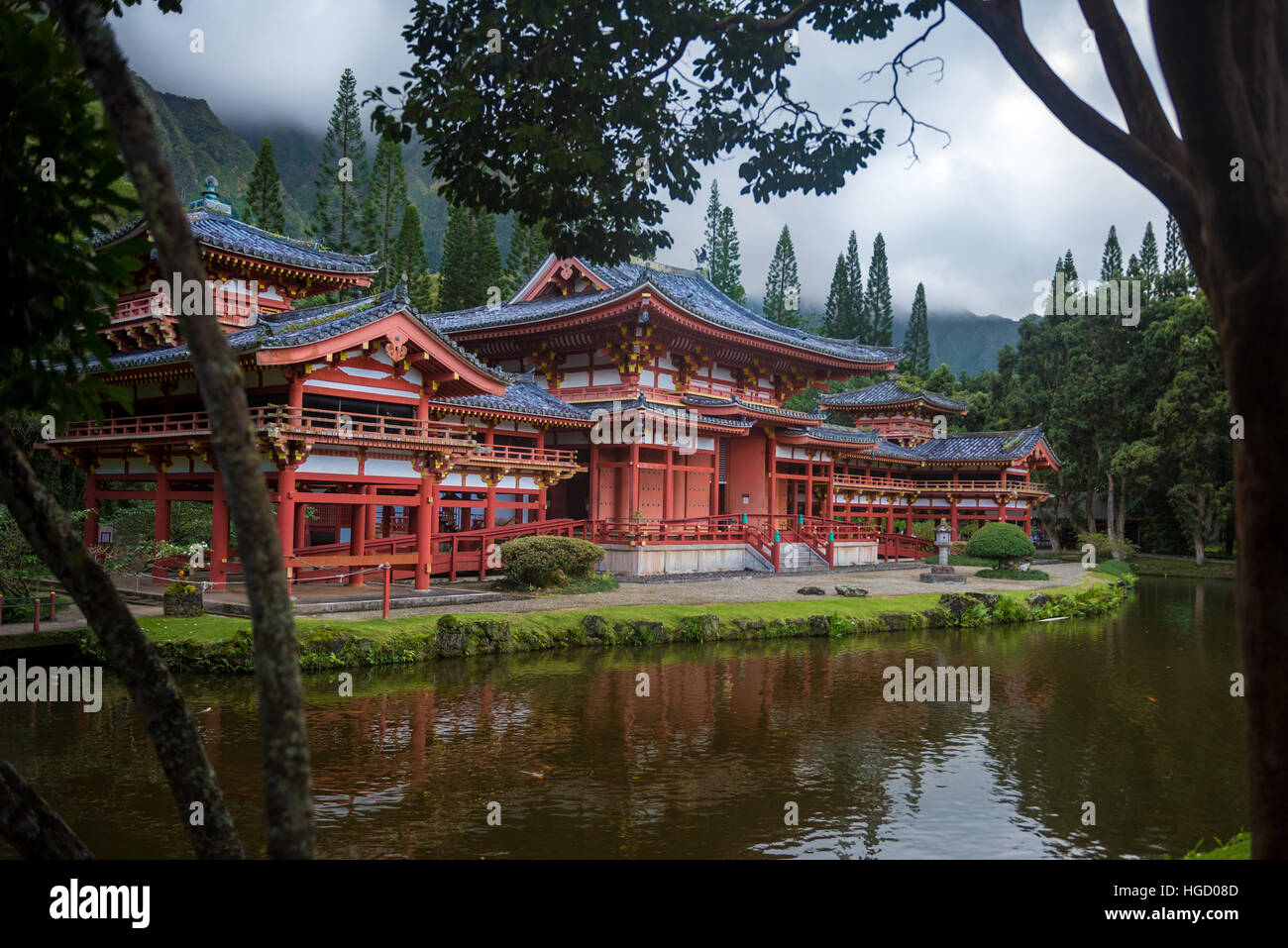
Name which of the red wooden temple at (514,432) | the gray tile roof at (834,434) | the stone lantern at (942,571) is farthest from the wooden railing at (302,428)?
the stone lantern at (942,571)

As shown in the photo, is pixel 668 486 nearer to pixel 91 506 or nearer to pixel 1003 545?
pixel 1003 545

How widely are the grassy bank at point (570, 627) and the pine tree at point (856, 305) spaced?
52.9 meters

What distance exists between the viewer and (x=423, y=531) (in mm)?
21906

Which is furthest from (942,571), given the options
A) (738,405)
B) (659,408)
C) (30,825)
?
(30,825)

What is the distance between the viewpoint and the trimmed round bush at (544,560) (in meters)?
23.2

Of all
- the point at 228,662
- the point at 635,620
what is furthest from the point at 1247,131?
the point at 635,620

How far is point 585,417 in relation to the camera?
2945 centimetres

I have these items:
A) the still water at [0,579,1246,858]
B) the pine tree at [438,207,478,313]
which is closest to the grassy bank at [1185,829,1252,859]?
the still water at [0,579,1246,858]

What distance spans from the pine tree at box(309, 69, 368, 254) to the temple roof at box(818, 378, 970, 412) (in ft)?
→ 95.3

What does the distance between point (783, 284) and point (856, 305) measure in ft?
27.1

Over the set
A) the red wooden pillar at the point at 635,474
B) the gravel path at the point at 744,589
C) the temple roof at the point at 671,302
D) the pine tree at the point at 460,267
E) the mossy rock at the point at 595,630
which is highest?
the pine tree at the point at 460,267

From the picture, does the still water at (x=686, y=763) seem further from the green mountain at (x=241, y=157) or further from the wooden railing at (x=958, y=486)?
the green mountain at (x=241, y=157)

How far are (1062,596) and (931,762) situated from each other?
2013 cm
